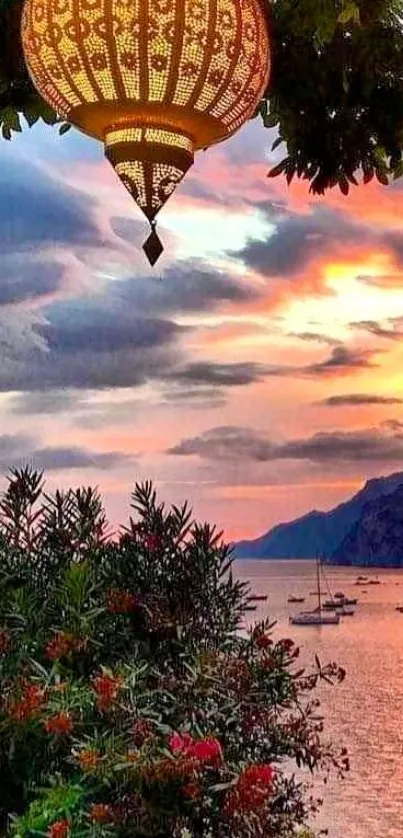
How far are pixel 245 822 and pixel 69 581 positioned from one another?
443 millimetres

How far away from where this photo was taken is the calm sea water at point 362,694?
12.7 metres

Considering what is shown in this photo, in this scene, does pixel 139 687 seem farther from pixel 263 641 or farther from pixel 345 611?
pixel 345 611

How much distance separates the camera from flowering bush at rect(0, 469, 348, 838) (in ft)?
4.66

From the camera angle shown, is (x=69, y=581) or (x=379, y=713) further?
(x=379, y=713)

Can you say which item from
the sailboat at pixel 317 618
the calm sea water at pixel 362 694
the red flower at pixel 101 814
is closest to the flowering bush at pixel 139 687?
the red flower at pixel 101 814

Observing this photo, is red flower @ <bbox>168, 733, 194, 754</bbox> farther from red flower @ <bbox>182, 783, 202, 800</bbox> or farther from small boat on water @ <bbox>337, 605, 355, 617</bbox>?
small boat on water @ <bbox>337, 605, 355, 617</bbox>

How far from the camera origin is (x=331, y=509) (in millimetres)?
10992

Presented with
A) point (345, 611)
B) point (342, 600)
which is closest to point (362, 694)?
point (345, 611)

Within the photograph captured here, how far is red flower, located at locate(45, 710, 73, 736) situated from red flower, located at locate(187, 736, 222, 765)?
0.18 meters

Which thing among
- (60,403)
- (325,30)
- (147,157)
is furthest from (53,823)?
(60,403)

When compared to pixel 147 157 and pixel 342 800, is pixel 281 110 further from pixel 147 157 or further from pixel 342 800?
pixel 342 800

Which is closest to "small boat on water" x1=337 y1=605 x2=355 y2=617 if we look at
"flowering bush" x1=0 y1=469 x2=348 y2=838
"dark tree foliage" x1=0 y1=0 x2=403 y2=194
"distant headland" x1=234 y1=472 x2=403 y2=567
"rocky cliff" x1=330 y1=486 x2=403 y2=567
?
"rocky cliff" x1=330 y1=486 x2=403 y2=567

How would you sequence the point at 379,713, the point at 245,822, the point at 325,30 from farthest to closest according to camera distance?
the point at 379,713
the point at 325,30
the point at 245,822

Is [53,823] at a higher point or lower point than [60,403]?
lower
